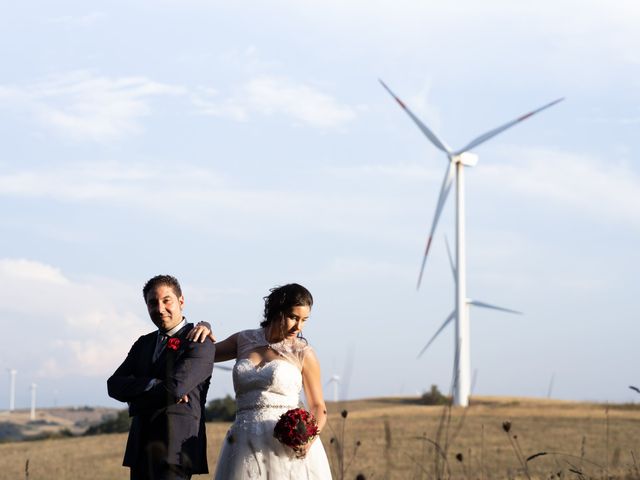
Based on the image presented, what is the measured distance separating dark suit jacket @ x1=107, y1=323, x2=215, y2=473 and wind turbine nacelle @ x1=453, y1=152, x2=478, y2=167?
131 feet

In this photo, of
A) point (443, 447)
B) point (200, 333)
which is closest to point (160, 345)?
point (200, 333)

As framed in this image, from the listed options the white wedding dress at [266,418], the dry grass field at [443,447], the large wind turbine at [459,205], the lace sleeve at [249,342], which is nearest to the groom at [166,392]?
the white wedding dress at [266,418]

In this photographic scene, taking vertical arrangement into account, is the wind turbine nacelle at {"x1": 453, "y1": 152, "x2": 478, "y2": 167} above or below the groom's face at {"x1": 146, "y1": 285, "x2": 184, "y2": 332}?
above

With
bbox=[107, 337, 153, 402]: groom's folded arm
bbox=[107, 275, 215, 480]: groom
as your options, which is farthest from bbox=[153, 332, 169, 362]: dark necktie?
bbox=[107, 337, 153, 402]: groom's folded arm

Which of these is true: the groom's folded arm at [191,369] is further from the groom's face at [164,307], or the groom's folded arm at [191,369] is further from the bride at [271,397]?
the bride at [271,397]

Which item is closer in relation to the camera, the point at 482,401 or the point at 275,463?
the point at 275,463

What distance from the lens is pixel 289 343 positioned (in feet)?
28.2

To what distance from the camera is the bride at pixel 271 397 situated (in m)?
8.37

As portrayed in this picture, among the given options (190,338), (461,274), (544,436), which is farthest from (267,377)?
(461,274)

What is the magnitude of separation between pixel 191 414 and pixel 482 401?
6312cm

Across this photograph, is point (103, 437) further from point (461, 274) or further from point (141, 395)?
point (141, 395)

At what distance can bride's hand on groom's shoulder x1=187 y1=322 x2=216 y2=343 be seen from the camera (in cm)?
795

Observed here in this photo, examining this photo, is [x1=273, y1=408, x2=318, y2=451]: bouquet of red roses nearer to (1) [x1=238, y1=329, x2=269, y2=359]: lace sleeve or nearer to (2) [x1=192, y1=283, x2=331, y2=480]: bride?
(2) [x1=192, y1=283, x2=331, y2=480]: bride

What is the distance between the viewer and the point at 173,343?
7.55 metres
